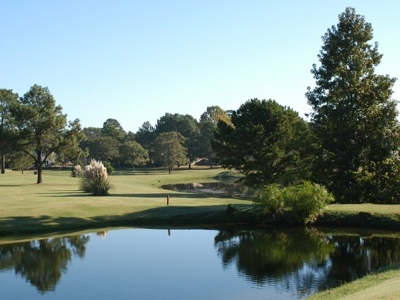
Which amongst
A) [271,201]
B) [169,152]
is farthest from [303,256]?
[169,152]

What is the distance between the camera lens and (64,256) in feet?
66.1

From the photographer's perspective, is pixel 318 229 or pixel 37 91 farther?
pixel 37 91

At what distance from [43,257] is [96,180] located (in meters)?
20.3

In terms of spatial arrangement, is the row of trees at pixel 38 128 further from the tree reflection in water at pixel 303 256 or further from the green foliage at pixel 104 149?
the green foliage at pixel 104 149

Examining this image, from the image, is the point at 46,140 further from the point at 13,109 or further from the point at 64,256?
the point at 64,256

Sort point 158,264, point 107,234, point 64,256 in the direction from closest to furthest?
point 158,264
point 64,256
point 107,234

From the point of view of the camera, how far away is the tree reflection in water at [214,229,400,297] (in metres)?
15.8

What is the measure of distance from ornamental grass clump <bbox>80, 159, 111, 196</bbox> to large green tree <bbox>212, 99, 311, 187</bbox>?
11.5 metres

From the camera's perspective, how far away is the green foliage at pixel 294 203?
1053 inches

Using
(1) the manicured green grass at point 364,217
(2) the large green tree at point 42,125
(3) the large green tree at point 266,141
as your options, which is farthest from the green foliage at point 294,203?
(2) the large green tree at point 42,125

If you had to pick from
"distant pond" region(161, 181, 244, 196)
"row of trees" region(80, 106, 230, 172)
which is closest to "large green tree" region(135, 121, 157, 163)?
"row of trees" region(80, 106, 230, 172)

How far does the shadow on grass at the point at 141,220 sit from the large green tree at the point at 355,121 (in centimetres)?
991

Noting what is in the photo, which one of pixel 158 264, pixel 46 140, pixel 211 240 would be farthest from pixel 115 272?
pixel 46 140

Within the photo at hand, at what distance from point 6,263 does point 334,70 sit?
27.6 meters
